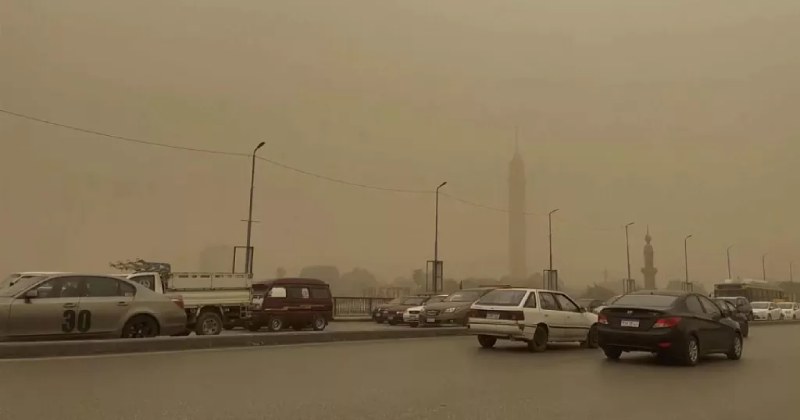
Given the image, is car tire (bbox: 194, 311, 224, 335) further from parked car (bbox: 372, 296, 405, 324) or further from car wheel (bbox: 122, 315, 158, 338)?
parked car (bbox: 372, 296, 405, 324)

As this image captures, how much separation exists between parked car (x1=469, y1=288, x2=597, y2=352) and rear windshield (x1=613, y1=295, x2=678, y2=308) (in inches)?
99.0

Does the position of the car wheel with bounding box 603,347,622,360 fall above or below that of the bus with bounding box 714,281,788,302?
below

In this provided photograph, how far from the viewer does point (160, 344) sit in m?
15.0

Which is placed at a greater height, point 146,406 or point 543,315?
point 543,315

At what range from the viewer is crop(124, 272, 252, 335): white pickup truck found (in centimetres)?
2236

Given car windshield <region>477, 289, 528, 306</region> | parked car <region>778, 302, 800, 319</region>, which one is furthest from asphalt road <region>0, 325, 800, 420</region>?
parked car <region>778, 302, 800, 319</region>

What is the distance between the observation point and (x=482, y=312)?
1811cm

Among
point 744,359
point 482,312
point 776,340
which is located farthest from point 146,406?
point 776,340

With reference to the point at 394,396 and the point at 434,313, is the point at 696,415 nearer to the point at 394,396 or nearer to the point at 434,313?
the point at 394,396

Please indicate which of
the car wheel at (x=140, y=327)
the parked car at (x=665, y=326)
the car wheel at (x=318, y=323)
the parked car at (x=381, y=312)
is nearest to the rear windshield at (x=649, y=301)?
the parked car at (x=665, y=326)

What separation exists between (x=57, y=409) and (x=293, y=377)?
400cm

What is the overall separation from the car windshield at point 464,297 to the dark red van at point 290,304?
512 cm

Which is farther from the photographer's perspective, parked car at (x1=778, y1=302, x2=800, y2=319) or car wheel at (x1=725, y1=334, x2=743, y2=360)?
parked car at (x1=778, y1=302, x2=800, y2=319)

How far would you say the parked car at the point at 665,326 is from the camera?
14516 mm
